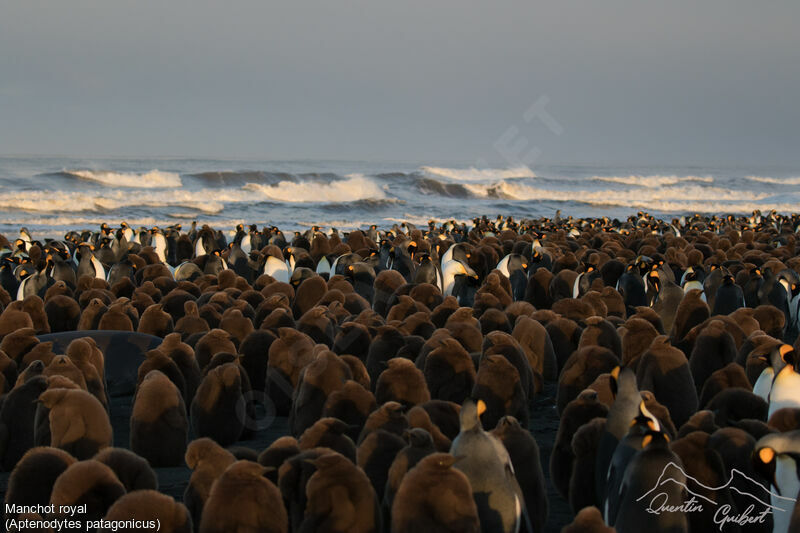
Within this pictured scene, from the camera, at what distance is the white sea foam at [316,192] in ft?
146

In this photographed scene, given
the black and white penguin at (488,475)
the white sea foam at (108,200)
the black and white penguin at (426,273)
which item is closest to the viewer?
the black and white penguin at (488,475)

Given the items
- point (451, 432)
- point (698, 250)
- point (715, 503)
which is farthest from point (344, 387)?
point (698, 250)

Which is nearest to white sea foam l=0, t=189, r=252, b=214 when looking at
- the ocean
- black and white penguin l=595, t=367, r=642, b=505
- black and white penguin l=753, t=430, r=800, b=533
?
the ocean

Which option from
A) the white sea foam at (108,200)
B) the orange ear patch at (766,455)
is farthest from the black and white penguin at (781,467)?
the white sea foam at (108,200)

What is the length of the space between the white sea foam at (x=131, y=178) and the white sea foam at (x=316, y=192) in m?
5.19

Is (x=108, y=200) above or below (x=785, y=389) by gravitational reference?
below

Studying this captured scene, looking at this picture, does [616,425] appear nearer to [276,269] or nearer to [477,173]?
[276,269]

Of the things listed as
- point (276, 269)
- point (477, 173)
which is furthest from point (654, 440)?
point (477, 173)

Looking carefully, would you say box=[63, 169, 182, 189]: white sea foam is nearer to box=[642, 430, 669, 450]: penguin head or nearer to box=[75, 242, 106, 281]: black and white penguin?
box=[75, 242, 106, 281]: black and white penguin

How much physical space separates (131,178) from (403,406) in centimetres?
4675

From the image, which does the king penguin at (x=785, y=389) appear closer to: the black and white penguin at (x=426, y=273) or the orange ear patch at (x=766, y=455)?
the orange ear patch at (x=766, y=455)

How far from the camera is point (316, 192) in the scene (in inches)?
1777

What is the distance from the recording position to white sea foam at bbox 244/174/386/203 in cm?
4441

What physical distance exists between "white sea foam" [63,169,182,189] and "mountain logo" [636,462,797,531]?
45708 mm
